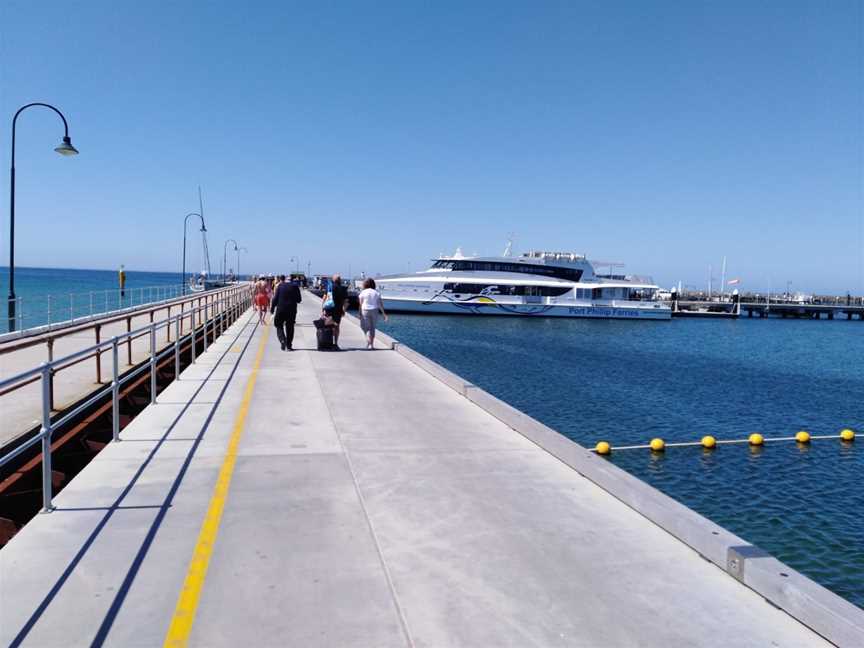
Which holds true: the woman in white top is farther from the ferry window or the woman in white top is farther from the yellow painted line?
the ferry window

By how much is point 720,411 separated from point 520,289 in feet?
143

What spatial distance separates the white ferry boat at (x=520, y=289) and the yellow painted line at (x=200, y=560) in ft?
172

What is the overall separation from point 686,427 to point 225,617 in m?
15.2

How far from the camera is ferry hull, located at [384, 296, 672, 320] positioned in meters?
58.9

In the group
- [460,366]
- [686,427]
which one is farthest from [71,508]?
[460,366]

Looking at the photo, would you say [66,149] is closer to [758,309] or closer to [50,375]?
[50,375]

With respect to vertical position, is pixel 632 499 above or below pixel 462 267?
below

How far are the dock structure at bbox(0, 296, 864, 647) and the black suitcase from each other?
7.93m

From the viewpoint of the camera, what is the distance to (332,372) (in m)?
12.1

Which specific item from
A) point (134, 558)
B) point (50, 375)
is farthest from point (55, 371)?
point (134, 558)

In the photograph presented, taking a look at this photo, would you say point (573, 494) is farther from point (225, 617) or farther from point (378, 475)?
point (225, 617)

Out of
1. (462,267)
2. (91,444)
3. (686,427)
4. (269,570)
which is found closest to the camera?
(269,570)

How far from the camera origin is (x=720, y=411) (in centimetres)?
1923

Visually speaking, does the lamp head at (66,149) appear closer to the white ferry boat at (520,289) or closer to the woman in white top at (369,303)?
the woman in white top at (369,303)
